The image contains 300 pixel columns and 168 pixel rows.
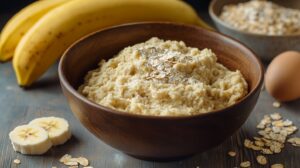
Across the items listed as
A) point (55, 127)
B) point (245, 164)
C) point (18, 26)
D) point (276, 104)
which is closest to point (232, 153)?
point (245, 164)

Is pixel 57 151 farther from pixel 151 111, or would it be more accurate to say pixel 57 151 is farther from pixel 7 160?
pixel 151 111

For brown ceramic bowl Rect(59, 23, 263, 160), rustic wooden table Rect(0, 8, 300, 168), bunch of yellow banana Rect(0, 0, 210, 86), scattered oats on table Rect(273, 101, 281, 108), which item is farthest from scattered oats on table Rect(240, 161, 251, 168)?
bunch of yellow banana Rect(0, 0, 210, 86)

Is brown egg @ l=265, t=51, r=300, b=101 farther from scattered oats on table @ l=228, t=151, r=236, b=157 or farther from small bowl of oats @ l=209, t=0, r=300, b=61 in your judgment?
scattered oats on table @ l=228, t=151, r=236, b=157

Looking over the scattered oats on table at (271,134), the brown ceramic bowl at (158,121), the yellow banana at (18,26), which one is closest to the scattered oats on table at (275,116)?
the scattered oats on table at (271,134)

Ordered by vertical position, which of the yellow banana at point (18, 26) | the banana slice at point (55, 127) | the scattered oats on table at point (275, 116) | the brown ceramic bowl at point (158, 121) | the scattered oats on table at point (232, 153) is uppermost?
the brown ceramic bowl at point (158, 121)

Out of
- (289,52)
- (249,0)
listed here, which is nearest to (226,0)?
(249,0)

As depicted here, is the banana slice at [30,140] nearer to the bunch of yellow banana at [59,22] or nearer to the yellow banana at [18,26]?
the bunch of yellow banana at [59,22]

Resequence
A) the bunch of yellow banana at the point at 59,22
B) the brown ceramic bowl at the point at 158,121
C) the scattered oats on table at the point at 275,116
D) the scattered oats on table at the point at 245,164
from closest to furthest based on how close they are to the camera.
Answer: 1. the brown ceramic bowl at the point at 158,121
2. the scattered oats on table at the point at 245,164
3. the scattered oats on table at the point at 275,116
4. the bunch of yellow banana at the point at 59,22
